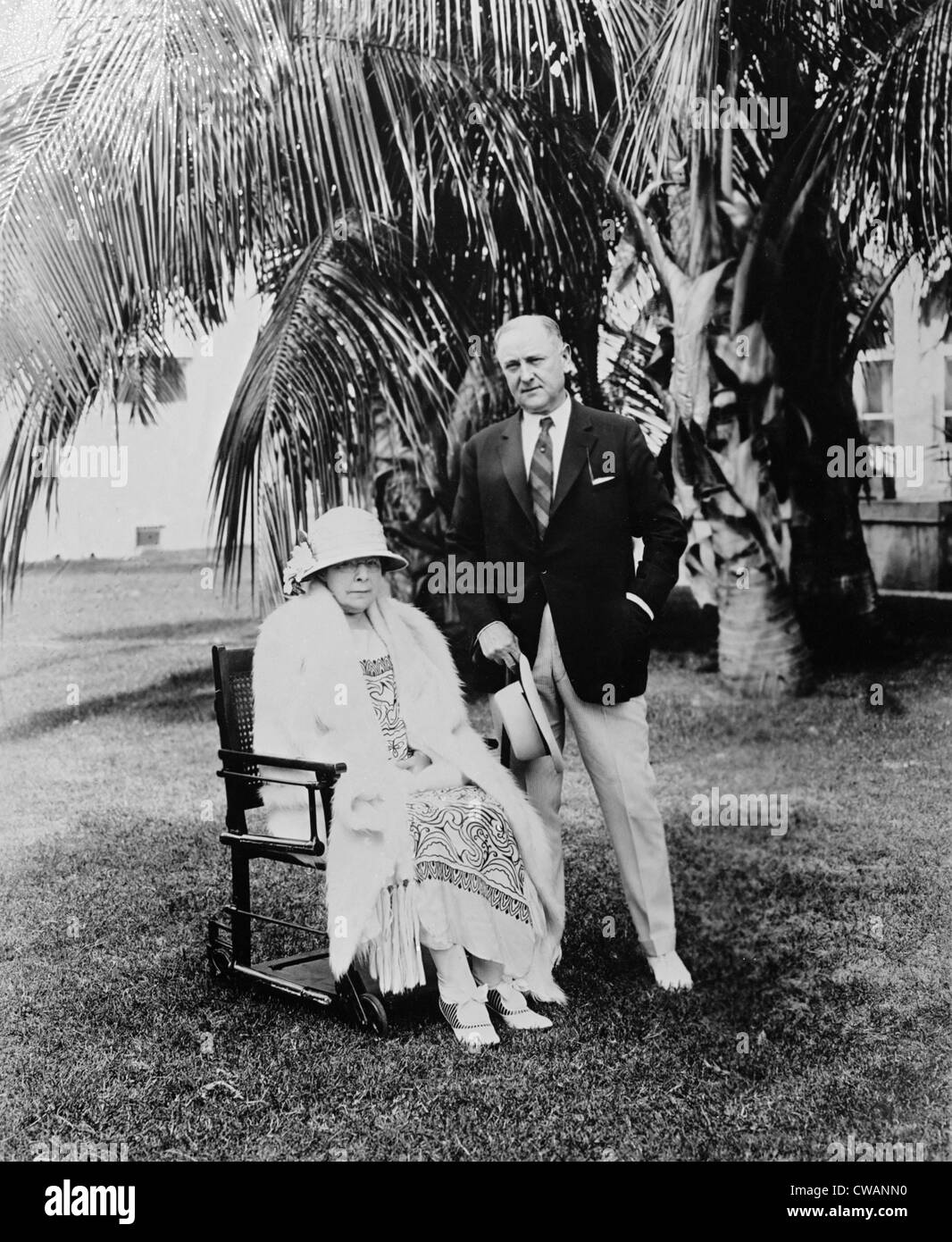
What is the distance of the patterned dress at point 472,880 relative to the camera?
9.70ft

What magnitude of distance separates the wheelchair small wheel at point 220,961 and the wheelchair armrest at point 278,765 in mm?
487

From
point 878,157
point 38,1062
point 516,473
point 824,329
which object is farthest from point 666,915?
point 878,157

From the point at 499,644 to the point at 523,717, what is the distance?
0.20 m

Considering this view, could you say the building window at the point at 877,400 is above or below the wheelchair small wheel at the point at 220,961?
above

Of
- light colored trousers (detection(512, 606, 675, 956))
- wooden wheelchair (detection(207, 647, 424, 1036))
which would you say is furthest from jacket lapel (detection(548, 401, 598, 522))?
wooden wheelchair (detection(207, 647, 424, 1036))

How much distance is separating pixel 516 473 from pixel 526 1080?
150cm

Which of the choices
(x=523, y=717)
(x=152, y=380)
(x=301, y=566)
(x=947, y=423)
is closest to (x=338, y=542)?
(x=301, y=566)

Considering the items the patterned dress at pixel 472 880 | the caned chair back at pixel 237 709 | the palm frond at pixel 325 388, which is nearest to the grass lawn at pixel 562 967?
the patterned dress at pixel 472 880

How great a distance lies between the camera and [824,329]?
3803 mm

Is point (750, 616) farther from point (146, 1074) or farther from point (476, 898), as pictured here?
point (146, 1074)

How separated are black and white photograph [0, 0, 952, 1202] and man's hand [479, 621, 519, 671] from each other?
1 centimetres

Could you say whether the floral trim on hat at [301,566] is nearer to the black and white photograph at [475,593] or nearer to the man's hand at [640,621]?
the black and white photograph at [475,593]

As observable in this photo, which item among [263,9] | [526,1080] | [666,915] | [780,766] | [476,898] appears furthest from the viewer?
[780,766]

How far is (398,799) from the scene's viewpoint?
300 centimetres
